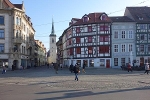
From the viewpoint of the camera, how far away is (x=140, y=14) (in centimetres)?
5834

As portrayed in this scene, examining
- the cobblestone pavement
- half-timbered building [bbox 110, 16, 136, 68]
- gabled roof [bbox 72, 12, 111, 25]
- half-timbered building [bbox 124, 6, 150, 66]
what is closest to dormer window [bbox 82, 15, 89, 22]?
gabled roof [bbox 72, 12, 111, 25]

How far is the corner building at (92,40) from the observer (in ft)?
183

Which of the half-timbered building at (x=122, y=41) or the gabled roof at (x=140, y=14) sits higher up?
the gabled roof at (x=140, y=14)

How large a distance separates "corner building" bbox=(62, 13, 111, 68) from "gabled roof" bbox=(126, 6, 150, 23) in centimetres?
718

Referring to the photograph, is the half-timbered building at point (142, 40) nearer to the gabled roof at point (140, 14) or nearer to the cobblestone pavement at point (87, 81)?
the gabled roof at point (140, 14)

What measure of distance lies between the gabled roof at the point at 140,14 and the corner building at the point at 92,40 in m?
7.18

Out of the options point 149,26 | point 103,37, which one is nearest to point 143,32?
point 149,26

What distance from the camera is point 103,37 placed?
5581cm

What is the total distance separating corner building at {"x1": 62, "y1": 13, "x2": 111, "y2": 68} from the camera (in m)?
55.8

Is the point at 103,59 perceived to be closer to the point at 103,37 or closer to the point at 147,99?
the point at 103,37

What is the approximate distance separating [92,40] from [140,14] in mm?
14728

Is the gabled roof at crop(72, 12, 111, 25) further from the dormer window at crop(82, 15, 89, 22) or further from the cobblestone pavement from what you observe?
the cobblestone pavement

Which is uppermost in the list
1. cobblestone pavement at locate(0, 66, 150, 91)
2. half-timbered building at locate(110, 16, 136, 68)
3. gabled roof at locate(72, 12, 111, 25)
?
gabled roof at locate(72, 12, 111, 25)

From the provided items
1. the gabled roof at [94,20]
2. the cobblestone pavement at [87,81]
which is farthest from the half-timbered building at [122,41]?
the cobblestone pavement at [87,81]
